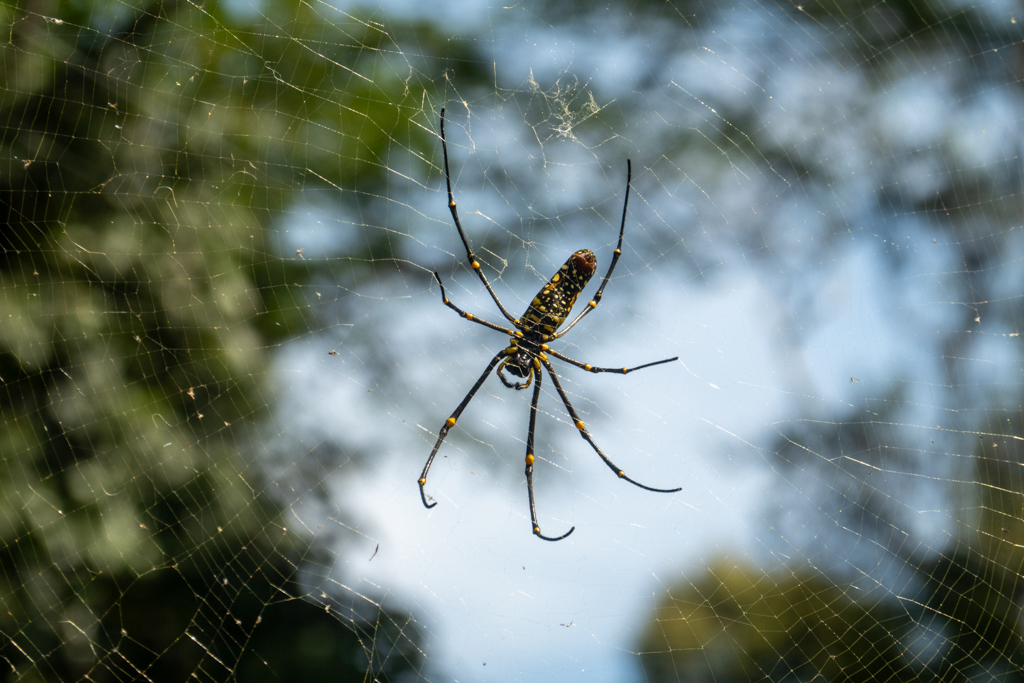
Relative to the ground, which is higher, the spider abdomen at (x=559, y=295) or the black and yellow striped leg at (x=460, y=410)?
the spider abdomen at (x=559, y=295)

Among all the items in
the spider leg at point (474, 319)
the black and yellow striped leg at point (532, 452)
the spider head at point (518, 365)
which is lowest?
the black and yellow striped leg at point (532, 452)

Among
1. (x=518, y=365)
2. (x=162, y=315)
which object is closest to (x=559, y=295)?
(x=518, y=365)

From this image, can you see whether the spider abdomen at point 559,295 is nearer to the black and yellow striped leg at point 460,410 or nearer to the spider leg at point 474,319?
the spider leg at point 474,319

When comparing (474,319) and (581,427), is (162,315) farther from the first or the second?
(581,427)

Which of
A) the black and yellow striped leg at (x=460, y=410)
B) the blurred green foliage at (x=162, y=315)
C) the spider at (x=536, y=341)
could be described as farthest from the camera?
the black and yellow striped leg at (x=460, y=410)

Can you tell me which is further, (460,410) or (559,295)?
(460,410)

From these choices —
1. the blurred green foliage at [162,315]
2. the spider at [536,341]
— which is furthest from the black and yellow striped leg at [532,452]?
the blurred green foliage at [162,315]

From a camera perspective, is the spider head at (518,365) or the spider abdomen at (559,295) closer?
the spider abdomen at (559,295)
